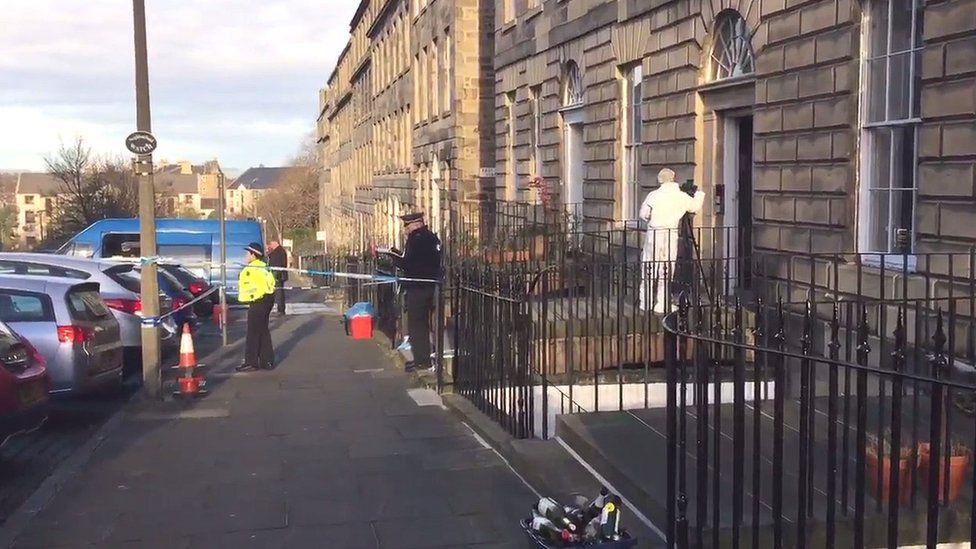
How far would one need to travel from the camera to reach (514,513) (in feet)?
22.5

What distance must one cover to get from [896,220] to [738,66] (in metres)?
3.87

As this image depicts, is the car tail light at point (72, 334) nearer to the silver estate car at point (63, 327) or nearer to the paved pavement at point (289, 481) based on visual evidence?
the silver estate car at point (63, 327)

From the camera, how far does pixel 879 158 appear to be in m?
10.1

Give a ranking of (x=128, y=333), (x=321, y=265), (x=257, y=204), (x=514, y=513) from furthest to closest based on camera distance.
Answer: (x=257, y=204)
(x=321, y=265)
(x=128, y=333)
(x=514, y=513)

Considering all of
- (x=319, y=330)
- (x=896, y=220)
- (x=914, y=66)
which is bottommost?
(x=319, y=330)

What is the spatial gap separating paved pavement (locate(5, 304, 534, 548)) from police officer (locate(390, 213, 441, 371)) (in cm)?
118

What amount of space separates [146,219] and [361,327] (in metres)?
Result: 7.51

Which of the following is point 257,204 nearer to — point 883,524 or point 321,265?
point 321,265

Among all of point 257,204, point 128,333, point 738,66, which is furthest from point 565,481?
point 257,204

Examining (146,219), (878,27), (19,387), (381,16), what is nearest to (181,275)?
(146,219)

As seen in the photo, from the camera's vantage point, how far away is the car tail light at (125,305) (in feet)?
48.4

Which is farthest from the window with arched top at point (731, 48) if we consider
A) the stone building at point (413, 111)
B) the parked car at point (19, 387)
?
the parked car at point (19, 387)

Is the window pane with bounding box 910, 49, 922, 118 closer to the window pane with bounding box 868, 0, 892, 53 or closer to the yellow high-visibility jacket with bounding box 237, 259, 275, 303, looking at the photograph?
the window pane with bounding box 868, 0, 892, 53

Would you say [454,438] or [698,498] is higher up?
[698,498]
